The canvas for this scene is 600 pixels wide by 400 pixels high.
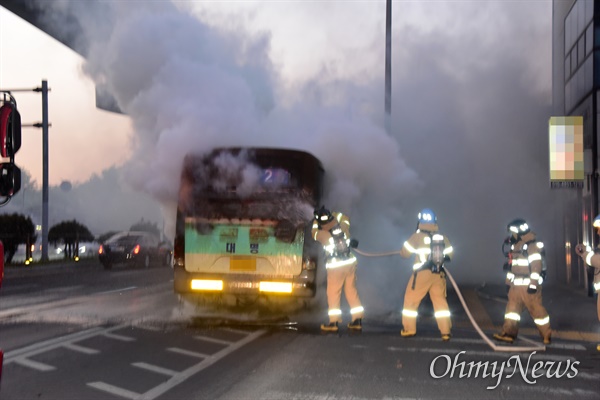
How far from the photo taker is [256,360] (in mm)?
7863

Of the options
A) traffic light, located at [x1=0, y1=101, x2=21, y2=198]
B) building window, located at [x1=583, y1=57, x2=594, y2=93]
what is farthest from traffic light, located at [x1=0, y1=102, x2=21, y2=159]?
building window, located at [x1=583, y1=57, x2=594, y2=93]

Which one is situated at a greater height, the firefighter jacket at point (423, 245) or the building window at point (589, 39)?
the building window at point (589, 39)

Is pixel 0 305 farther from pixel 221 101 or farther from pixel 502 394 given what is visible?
pixel 502 394

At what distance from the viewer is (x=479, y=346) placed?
895 cm

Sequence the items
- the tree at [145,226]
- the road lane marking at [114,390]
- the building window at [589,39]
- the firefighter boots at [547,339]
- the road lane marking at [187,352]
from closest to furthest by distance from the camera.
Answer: the road lane marking at [114,390] < the road lane marking at [187,352] < the firefighter boots at [547,339] < the building window at [589,39] < the tree at [145,226]

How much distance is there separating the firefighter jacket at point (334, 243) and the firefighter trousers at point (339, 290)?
0.29 feet

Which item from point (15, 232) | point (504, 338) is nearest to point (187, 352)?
point (504, 338)

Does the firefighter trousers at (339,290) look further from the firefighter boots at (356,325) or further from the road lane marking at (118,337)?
the road lane marking at (118,337)

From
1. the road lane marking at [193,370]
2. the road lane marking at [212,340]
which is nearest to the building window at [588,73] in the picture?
the road lane marking at [193,370]

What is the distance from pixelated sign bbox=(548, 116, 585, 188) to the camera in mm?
15538

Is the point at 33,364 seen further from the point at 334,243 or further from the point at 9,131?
the point at 334,243

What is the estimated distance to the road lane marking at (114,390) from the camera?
6.25 meters

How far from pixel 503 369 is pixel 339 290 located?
3.08 m

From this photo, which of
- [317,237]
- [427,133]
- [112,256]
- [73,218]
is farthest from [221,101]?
[73,218]
